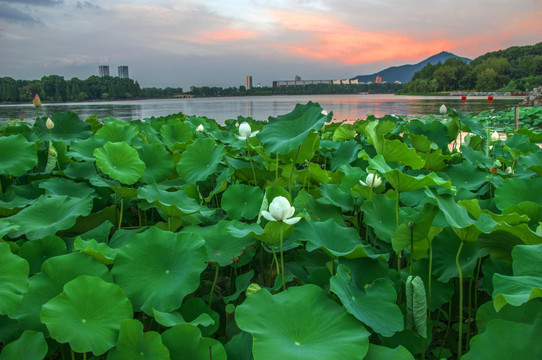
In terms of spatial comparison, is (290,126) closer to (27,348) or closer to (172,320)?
(172,320)

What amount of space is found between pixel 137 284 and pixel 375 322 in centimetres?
53

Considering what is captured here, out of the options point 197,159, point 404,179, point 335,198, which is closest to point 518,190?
point 404,179

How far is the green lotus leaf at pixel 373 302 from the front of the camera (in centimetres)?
73

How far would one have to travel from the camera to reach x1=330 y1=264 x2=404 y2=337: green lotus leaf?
731 mm

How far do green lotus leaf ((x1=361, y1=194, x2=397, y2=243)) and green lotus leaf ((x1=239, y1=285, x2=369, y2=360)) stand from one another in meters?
0.39

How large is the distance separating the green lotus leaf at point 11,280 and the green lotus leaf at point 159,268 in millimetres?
174

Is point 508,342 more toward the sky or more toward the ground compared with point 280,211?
more toward the ground

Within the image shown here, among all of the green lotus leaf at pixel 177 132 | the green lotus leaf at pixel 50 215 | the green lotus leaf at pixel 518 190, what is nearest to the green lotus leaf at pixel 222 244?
the green lotus leaf at pixel 50 215

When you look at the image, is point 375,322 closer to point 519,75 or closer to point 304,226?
point 304,226

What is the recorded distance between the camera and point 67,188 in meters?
1.37

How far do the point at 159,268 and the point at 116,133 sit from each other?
3.77 feet

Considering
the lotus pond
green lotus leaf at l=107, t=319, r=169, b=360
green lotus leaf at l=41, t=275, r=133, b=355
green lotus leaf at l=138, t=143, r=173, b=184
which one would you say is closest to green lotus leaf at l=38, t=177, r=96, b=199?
the lotus pond

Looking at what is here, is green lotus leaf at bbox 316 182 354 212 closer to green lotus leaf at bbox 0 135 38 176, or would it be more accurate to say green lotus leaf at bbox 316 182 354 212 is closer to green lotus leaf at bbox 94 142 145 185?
green lotus leaf at bbox 94 142 145 185

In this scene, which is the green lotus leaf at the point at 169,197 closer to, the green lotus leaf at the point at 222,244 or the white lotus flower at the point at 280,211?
the green lotus leaf at the point at 222,244
